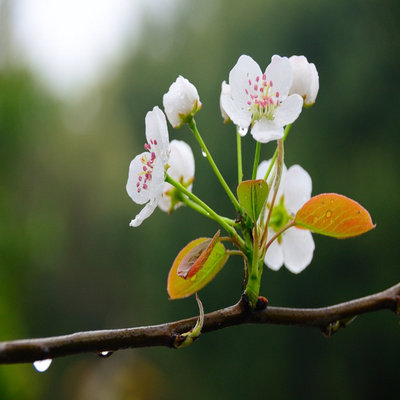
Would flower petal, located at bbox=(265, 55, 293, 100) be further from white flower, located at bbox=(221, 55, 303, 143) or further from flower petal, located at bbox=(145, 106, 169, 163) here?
flower petal, located at bbox=(145, 106, 169, 163)

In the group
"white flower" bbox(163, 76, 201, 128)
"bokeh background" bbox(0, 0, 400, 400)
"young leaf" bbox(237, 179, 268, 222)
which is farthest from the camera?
"bokeh background" bbox(0, 0, 400, 400)

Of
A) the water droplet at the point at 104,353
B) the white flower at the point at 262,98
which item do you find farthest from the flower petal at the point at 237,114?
the water droplet at the point at 104,353

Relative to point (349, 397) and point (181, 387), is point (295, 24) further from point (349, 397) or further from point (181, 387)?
point (181, 387)

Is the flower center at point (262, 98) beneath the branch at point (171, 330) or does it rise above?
above

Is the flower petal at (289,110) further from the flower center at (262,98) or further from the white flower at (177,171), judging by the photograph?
the white flower at (177,171)

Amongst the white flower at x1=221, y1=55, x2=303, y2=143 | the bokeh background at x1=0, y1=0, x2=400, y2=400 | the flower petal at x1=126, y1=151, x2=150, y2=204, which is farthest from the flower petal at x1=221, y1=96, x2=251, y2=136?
the bokeh background at x1=0, y1=0, x2=400, y2=400

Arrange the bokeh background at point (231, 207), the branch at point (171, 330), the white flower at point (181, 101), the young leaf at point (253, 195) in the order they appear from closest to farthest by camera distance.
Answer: the branch at point (171, 330) → the young leaf at point (253, 195) → the white flower at point (181, 101) → the bokeh background at point (231, 207)
